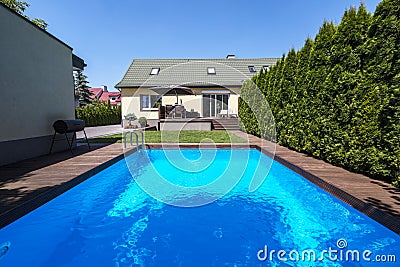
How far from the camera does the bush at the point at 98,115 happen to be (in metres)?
20.8

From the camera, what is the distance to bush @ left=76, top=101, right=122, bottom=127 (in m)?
20.8

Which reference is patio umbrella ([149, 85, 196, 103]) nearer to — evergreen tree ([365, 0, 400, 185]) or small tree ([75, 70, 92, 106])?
evergreen tree ([365, 0, 400, 185])

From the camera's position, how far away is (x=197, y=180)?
5.56 m

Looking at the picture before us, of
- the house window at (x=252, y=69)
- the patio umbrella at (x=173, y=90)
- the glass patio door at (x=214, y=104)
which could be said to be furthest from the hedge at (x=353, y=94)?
the house window at (x=252, y=69)

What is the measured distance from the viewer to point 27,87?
5.81m

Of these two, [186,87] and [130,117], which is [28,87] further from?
[186,87]

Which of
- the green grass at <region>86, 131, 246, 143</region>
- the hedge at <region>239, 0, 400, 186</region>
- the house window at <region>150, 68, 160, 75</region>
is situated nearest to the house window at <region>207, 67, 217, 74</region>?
the house window at <region>150, 68, 160, 75</region>

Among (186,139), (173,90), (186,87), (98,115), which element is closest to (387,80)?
(186,139)

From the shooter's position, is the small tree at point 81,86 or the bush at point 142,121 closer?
the bush at point 142,121

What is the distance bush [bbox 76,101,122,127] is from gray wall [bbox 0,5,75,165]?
14039mm

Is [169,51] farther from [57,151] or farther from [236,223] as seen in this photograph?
[236,223]

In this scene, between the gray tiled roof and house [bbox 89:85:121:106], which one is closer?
the gray tiled roof

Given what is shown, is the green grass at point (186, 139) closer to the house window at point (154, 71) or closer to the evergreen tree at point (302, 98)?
the evergreen tree at point (302, 98)

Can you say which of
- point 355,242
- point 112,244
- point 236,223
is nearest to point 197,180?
point 236,223
